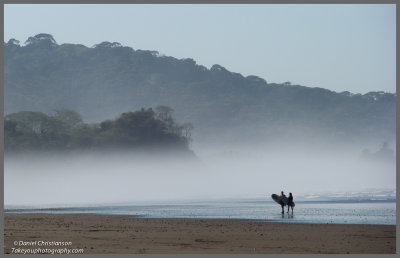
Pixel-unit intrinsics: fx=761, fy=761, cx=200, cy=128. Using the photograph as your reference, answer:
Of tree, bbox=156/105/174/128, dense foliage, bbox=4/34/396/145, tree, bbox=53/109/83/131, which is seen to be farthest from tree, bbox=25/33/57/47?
tree, bbox=156/105/174/128

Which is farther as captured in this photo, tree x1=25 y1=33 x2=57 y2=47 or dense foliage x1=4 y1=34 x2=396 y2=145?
tree x1=25 y1=33 x2=57 y2=47

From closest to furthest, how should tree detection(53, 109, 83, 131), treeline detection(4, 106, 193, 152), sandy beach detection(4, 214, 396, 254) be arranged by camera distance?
sandy beach detection(4, 214, 396, 254)
treeline detection(4, 106, 193, 152)
tree detection(53, 109, 83, 131)

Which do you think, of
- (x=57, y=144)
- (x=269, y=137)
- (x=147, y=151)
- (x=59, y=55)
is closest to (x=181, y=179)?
(x=147, y=151)

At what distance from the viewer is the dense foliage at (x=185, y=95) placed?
450 feet

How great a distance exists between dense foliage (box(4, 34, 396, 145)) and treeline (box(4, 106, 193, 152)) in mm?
23327

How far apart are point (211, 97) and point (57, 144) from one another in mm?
58459

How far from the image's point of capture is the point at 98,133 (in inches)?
3952

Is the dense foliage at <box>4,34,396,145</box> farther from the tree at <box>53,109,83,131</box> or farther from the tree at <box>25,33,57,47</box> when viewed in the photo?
the tree at <box>53,109,83,131</box>

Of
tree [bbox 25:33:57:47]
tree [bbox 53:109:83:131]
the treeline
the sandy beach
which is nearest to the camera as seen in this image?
the sandy beach

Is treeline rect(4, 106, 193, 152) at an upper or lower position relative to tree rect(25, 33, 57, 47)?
lower

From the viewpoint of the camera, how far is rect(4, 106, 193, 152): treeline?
94.8 m

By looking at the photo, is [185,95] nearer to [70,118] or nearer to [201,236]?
[70,118]

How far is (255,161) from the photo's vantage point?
115m

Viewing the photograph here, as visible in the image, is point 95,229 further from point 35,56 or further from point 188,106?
point 35,56
